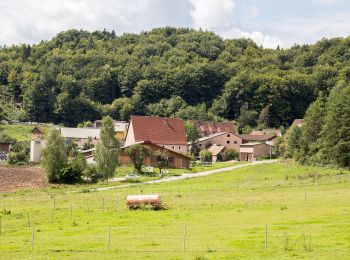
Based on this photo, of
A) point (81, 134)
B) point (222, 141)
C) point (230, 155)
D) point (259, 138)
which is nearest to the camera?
point (230, 155)

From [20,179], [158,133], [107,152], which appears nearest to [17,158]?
[158,133]

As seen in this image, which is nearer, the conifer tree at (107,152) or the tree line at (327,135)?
the conifer tree at (107,152)

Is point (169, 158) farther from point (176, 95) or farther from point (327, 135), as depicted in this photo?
point (176, 95)

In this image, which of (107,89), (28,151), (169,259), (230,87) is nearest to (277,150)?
(28,151)

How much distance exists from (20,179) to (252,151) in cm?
5011

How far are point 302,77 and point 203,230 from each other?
15775 centimetres

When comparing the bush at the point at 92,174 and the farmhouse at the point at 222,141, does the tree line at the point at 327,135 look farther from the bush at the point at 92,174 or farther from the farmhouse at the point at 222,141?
the farmhouse at the point at 222,141

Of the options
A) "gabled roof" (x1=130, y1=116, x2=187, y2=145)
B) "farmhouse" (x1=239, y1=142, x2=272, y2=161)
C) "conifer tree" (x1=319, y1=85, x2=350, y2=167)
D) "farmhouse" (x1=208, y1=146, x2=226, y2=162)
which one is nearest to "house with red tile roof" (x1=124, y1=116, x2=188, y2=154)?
"gabled roof" (x1=130, y1=116, x2=187, y2=145)

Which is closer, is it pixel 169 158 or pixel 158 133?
pixel 169 158

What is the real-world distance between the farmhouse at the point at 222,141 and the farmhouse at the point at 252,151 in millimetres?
7093

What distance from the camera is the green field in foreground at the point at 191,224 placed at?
2527cm

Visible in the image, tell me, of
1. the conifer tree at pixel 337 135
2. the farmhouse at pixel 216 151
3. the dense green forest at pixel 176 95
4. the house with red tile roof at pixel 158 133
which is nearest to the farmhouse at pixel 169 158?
the house with red tile roof at pixel 158 133

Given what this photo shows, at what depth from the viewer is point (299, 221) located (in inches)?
1272

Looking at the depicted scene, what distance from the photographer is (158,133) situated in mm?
97250
